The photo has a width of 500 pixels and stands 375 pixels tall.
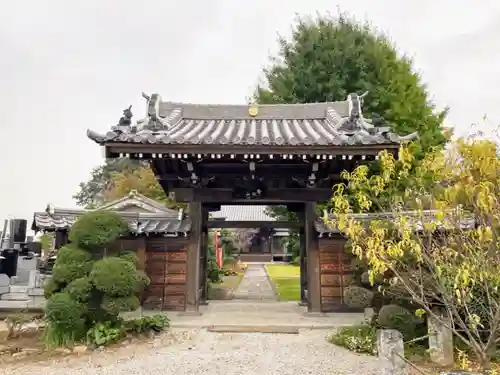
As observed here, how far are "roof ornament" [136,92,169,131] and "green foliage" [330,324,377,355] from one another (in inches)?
209

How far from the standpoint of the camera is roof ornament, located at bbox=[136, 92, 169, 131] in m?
8.52

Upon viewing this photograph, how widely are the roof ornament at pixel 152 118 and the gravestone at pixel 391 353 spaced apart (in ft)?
19.7

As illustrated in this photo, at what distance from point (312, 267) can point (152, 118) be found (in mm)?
4706

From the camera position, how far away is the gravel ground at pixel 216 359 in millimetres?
5320

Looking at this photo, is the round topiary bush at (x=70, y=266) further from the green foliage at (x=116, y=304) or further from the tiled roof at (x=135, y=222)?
the tiled roof at (x=135, y=222)

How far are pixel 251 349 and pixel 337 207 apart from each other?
3493 mm

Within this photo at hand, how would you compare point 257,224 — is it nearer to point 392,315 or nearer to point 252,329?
point 252,329

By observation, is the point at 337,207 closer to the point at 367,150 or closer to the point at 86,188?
the point at 367,150

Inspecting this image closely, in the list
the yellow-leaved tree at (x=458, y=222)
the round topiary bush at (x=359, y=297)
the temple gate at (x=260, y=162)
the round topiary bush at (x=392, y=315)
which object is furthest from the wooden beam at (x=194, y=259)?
the yellow-leaved tree at (x=458, y=222)

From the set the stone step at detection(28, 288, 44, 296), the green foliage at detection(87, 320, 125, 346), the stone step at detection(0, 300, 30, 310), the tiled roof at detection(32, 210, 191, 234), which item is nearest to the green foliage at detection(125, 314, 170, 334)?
the green foliage at detection(87, 320, 125, 346)

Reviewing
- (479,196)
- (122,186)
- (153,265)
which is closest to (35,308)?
(153,265)

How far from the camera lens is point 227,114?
1080 cm

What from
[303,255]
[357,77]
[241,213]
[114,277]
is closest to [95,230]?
[114,277]

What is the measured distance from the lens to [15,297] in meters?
12.1
